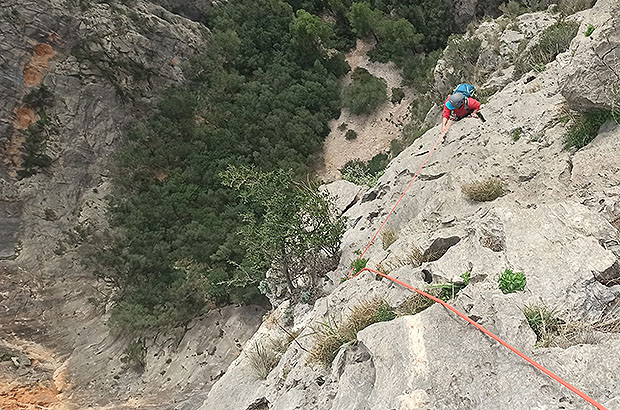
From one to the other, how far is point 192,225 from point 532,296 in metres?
17.2

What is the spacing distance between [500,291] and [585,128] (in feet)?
11.6

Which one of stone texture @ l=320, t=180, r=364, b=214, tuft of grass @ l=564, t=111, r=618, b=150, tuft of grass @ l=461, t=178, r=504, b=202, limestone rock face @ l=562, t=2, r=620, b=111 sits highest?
limestone rock face @ l=562, t=2, r=620, b=111

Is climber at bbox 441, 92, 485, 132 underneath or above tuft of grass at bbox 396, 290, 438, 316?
above

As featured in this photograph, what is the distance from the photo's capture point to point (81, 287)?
17609 mm

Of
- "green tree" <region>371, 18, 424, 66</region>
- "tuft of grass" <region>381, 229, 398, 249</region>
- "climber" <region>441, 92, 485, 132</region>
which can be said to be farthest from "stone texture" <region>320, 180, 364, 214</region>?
"green tree" <region>371, 18, 424, 66</region>

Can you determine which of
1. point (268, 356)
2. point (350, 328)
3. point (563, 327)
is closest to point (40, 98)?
point (268, 356)

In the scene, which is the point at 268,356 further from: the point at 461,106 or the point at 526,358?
the point at 461,106

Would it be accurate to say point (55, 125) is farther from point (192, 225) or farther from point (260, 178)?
point (260, 178)

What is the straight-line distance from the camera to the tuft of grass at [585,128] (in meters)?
5.21

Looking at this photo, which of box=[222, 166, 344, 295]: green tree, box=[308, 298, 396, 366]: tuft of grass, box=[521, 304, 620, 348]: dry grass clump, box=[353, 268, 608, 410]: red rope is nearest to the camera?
box=[353, 268, 608, 410]: red rope

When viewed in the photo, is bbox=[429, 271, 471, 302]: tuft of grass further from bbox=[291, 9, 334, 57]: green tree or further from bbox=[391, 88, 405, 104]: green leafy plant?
bbox=[291, 9, 334, 57]: green tree

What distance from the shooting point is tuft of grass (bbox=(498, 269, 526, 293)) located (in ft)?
11.7

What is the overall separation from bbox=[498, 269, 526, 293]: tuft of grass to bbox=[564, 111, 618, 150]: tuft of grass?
307 centimetres

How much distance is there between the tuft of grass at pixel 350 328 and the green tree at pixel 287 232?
11.3 feet
